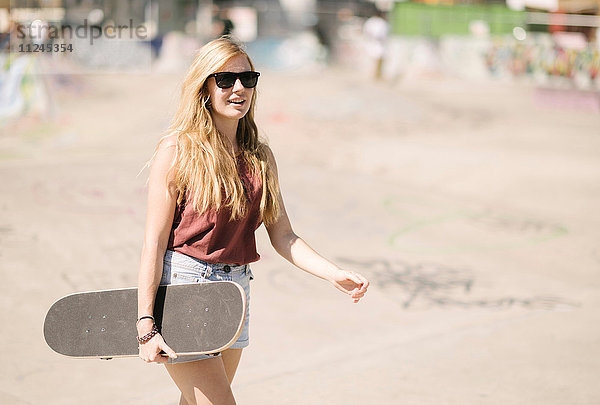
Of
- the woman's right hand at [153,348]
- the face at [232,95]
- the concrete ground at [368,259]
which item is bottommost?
the concrete ground at [368,259]

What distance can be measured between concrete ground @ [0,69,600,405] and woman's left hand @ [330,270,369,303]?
0.86 metres

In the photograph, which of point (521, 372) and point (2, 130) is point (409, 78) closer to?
point (2, 130)

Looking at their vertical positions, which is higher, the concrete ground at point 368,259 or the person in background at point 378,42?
the person in background at point 378,42

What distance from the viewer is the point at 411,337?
4258mm

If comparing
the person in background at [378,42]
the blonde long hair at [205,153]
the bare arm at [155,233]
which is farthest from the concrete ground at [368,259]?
the person in background at [378,42]

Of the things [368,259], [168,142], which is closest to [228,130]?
[168,142]

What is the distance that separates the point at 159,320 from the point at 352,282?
0.67 meters

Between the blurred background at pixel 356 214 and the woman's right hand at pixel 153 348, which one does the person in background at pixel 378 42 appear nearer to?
the blurred background at pixel 356 214

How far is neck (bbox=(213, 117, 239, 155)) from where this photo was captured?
2.26 metres

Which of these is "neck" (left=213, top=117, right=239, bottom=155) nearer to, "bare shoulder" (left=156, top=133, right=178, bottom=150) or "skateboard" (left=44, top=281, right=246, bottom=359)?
"bare shoulder" (left=156, top=133, right=178, bottom=150)

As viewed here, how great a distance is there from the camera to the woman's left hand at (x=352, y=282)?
2.23m

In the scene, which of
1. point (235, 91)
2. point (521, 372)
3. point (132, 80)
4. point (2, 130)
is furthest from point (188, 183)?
point (132, 80)

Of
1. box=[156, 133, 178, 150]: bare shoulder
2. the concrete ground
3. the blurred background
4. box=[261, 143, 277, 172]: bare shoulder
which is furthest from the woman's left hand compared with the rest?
the blurred background

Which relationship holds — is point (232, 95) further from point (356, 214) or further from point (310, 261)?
point (356, 214)
